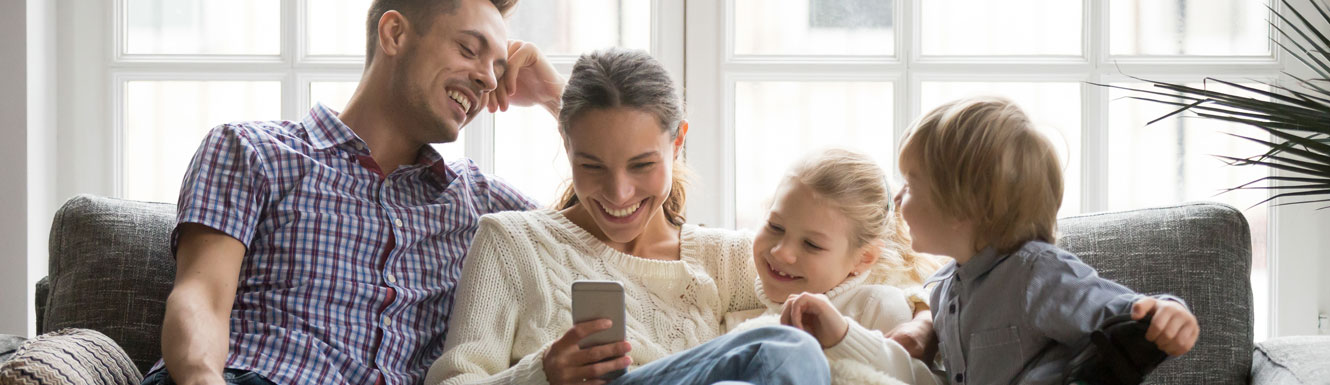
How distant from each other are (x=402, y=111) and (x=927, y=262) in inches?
38.2

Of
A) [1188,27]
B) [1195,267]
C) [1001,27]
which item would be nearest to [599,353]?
[1195,267]

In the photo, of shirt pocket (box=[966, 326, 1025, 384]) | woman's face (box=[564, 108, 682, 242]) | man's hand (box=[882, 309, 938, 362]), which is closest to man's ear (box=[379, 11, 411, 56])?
woman's face (box=[564, 108, 682, 242])

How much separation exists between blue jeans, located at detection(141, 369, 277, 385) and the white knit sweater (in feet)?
0.88

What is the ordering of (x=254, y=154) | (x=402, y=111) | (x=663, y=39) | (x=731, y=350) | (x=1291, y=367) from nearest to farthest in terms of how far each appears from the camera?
(x=731, y=350)
(x=1291, y=367)
(x=254, y=154)
(x=402, y=111)
(x=663, y=39)

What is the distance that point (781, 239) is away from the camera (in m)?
1.72

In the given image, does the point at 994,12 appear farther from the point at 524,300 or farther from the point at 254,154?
the point at 254,154

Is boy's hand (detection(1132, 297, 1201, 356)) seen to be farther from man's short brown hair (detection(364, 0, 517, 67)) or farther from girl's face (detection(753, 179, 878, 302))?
man's short brown hair (detection(364, 0, 517, 67))

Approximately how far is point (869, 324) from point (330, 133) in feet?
3.21

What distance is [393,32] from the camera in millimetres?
1980

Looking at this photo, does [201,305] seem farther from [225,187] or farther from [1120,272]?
[1120,272]

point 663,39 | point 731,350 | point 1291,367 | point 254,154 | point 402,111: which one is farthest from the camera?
point 663,39

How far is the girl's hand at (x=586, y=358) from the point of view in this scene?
4.83 feet

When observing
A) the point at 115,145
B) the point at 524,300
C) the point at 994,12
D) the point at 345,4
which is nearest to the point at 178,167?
the point at 115,145
